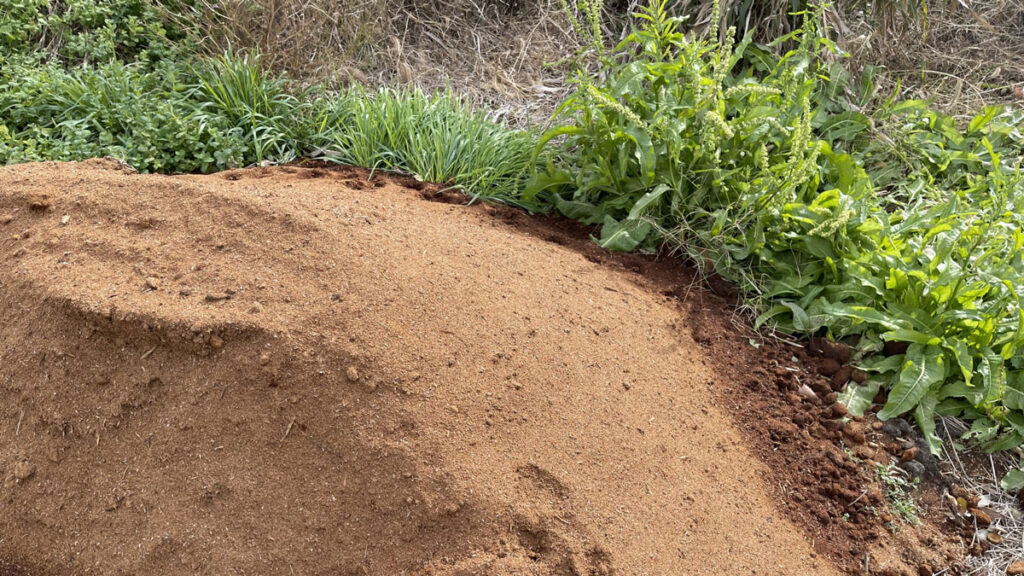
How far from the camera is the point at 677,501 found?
6.64 feet

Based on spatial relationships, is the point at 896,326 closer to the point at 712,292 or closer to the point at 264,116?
the point at 712,292

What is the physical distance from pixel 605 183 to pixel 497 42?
2044 mm

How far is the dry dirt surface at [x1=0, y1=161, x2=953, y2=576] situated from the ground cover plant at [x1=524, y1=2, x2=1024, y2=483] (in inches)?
15.2

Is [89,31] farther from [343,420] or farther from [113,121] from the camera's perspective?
[343,420]

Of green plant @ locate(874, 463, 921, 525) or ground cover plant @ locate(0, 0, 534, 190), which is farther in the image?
ground cover plant @ locate(0, 0, 534, 190)

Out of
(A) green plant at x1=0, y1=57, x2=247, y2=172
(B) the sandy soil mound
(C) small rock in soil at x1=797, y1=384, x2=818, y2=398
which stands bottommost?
(A) green plant at x1=0, y1=57, x2=247, y2=172

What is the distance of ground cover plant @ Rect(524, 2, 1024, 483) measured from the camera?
2469 mm

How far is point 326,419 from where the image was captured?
76.5 inches

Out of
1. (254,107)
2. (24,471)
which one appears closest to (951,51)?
(254,107)

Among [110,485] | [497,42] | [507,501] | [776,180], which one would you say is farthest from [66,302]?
[497,42]

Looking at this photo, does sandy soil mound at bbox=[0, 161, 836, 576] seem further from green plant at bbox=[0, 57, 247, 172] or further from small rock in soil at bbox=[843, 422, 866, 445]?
green plant at bbox=[0, 57, 247, 172]

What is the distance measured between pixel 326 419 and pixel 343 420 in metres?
0.05

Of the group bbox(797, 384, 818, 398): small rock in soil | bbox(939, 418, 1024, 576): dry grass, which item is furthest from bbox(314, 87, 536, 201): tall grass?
bbox(939, 418, 1024, 576): dry grass

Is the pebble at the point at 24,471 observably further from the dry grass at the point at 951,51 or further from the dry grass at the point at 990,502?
the dry grass at the point at 951,51
